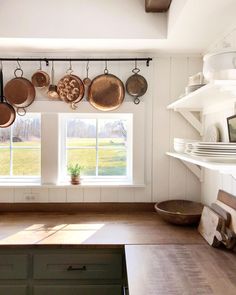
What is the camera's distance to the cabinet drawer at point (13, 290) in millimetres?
1549

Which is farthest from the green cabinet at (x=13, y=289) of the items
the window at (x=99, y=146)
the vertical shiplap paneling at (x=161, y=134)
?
the vertical shiplap paneling at (x=161, y=134)

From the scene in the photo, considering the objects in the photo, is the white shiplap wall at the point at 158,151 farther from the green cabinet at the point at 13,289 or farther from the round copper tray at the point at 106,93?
the green cabinet at the point at 13,289

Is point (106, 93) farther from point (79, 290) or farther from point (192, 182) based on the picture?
point (79, 290)

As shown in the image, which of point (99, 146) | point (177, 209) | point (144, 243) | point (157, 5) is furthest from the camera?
point (99, 146)

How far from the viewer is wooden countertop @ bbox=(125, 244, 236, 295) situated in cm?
108

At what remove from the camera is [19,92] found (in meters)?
2.08

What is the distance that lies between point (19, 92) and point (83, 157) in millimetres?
744

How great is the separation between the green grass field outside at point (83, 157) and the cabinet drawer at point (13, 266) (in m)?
0.82

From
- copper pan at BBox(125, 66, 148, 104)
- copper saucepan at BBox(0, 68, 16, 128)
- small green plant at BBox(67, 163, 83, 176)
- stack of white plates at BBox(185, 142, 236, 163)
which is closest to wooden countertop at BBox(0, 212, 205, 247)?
small green plant at BBox(67, 163, 83, 176)

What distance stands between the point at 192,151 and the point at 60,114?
1.24 m

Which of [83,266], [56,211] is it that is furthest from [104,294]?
[56,211]

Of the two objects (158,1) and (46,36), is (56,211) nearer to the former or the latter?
(46,36)

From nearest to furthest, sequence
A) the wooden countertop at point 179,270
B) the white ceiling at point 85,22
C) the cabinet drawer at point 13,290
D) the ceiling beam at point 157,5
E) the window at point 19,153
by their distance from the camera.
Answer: the wooden countertop at point 179,270 < the cabinet drawer at point 13,290 < the ceiling beam at point 157,5 < the white ceiling at point 85,22 < the window at point 19,153

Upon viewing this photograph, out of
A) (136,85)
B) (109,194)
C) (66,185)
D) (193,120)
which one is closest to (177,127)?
(193,120)
